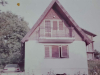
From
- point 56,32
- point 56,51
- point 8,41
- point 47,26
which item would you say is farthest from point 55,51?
point 8,41

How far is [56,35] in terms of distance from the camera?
8.11 meters

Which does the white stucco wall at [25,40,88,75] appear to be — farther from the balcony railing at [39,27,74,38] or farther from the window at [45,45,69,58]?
the balcony railing at [39,27,74,38]

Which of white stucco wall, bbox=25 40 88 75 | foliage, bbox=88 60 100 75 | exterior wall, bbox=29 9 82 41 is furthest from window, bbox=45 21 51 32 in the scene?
foliage, bbox=88 60 100 75

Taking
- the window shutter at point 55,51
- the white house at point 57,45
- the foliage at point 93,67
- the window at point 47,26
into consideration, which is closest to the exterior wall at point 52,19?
the white house at point 57,45

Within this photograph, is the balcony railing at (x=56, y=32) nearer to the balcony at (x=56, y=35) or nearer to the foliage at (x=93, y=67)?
the balcony at (x=56, y=35)

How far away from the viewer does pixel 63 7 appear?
7754 mm

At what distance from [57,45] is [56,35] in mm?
475

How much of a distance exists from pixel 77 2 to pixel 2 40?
423 centimetres

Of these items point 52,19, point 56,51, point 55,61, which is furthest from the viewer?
point 52,19

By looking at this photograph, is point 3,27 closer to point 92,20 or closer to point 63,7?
point 63,7

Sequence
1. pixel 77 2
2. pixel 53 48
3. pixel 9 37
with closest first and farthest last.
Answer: pixel 77 2 < pixel 53 48 < pixel 9 37

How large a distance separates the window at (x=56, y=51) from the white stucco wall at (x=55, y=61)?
0.18 m

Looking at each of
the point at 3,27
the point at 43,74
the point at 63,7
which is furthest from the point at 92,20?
the point at 3,27

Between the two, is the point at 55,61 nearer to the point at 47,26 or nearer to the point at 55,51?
the point at 55,51
